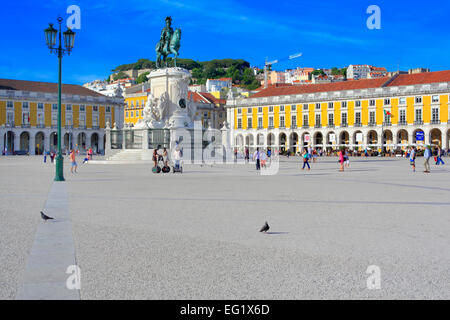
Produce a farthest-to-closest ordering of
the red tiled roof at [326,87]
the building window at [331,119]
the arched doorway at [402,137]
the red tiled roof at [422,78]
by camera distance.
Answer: the building window at [331,119] → the red tiled roof at [326,87] → the arched doorway at [402,137] → the red tiled roof at [422,78]

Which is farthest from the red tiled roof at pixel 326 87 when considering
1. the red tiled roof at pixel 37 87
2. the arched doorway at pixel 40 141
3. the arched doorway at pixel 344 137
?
the arched doorway at pixel 40 141

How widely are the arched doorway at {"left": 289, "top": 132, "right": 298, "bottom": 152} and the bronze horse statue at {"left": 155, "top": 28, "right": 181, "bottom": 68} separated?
43.4 meters

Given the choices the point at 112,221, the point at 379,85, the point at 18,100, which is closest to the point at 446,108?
the point at 379,85

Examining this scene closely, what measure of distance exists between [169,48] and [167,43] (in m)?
0.35

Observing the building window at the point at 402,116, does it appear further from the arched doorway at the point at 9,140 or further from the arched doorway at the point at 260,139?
the arched doorway at the point at 9,140

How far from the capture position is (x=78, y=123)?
265 ft

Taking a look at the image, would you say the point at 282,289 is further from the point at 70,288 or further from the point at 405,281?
the point at 70,288

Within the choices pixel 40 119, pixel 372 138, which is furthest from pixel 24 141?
pixel 372 138

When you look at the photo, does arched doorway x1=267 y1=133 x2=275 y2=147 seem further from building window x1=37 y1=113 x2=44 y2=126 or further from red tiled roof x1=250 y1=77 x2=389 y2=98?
building window x1=37 y1=113 x2=44 y2=126

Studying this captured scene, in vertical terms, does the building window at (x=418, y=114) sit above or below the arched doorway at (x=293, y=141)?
above

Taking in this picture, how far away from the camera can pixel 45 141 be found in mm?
77250

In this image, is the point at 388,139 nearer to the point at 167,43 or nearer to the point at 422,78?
the point at 422,78

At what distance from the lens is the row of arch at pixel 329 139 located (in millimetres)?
68375
